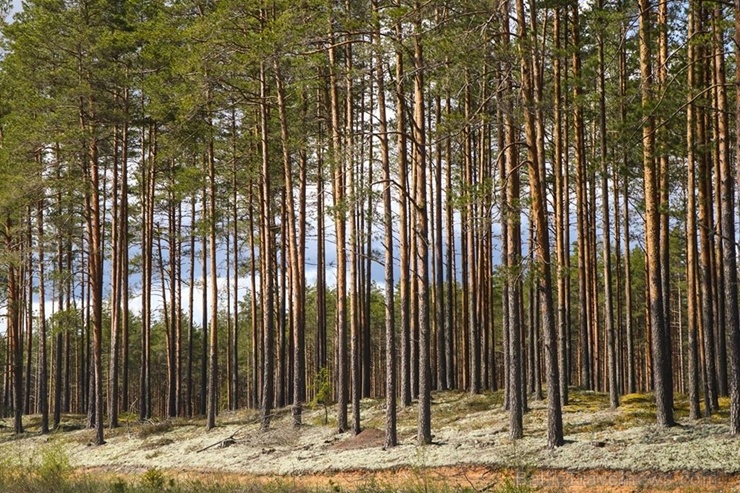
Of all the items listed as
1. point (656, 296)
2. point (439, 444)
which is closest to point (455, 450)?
point (439, 444)

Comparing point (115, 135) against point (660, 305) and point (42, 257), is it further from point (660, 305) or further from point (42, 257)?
point (660, 305)

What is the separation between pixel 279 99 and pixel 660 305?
42.9 feet

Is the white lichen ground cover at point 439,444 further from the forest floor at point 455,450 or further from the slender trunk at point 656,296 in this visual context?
the slender trunk at point 656,296

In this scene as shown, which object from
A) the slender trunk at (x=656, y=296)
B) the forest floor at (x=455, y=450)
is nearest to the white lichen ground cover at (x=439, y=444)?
the forest floor at (x=455, y=450)

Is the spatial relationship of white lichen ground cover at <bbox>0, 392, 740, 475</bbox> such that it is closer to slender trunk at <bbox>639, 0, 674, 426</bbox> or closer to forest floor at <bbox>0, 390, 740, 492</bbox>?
forest floor at <bbox>0, 390, 740, 492</bbox>

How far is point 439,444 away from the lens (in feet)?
60.3

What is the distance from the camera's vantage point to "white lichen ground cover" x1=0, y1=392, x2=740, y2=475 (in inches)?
578

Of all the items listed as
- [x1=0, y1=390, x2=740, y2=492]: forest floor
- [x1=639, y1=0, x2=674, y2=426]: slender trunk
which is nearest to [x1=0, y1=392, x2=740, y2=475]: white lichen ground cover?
[x1=0, y1=390, x2=740, y2=492]: forest floor

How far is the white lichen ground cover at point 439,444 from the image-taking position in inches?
578

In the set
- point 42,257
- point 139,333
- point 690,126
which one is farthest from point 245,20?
A: point 139,333

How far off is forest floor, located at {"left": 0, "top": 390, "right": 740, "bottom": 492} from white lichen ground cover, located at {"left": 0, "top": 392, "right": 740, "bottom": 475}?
36 millimetres

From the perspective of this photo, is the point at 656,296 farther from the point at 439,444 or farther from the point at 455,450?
the point at 439,444

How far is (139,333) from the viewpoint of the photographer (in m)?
64.6

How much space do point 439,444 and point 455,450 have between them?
100 centimetres
